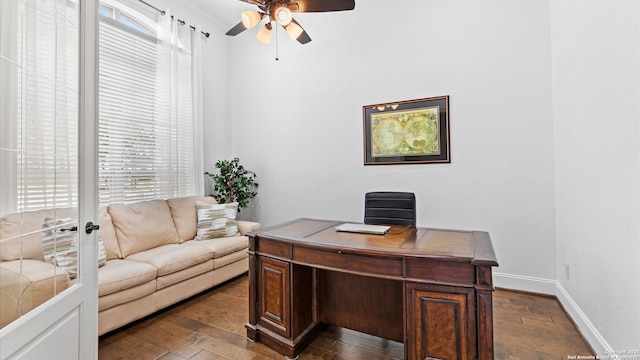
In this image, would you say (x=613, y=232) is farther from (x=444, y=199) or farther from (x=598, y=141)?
(x=444, y=199)

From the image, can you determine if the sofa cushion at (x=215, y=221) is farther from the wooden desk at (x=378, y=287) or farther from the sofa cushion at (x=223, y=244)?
the wooden desk at (x=378, y=287)

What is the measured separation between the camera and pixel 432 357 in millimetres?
1537

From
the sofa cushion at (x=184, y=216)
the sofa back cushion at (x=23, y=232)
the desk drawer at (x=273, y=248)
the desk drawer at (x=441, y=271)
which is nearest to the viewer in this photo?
the sofa back cushion at (x=23, y=232)

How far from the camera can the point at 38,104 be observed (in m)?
1.18

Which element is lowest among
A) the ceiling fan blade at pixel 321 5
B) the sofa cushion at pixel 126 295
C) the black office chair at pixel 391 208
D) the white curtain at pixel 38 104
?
the sofa cushion at pixel 126 295

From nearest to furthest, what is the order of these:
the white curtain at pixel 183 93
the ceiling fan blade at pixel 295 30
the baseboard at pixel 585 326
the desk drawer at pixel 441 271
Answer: the desk drawer at pixel 441 271, the baseboard at pixel 585 326, the ceiling fan blade at pixel 295 30, the white curtain at pixel 183 93

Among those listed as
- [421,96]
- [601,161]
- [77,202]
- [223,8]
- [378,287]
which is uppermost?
[223,8]

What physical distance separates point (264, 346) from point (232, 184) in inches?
103

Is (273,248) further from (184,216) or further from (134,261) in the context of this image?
(184,216)

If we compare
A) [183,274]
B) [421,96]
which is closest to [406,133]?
[421,96]

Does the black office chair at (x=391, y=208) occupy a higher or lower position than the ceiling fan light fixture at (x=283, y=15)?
lower

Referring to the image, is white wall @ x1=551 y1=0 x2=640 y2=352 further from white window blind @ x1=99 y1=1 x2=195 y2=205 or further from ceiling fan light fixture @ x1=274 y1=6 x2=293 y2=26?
white window blind @ x1=99 y1=1 x2=195 y2=205

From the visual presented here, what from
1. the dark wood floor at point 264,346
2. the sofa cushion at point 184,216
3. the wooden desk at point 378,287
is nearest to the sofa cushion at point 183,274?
the dark wood floor at point 264,346

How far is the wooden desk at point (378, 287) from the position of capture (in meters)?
1.46
